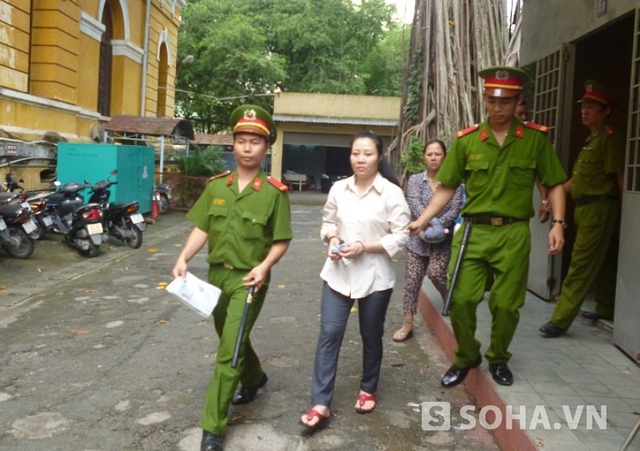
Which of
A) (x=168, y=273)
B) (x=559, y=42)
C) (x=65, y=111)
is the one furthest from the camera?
(x=65, y=111)

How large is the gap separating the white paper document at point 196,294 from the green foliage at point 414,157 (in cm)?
805

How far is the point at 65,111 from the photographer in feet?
45.1

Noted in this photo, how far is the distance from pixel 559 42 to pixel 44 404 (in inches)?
216

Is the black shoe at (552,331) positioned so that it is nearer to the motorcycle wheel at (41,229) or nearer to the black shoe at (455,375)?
the black shoe at (455,375)

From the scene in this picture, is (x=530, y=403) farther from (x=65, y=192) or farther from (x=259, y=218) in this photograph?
(x=65, y=192)

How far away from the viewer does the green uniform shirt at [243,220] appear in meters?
3.74

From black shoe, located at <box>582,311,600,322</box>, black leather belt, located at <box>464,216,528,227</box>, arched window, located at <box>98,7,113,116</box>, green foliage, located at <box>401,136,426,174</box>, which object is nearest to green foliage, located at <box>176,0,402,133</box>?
arched window, located at <box>98,7,113,116</box>

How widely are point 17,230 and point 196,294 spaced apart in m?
6.41

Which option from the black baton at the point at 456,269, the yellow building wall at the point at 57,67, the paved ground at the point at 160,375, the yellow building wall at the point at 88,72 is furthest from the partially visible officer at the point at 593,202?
the yellow building wall at the point at 88,72

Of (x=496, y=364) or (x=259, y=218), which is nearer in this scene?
(x=259, y=218)

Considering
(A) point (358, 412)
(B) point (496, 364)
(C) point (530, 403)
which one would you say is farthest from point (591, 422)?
(A) point (358, 412)

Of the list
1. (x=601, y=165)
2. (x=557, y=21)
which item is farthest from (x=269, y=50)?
(x=601, y=165)

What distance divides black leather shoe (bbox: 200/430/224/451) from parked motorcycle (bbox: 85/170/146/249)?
789cm

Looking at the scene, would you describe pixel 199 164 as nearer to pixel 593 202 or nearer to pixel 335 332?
pixel 593 202
